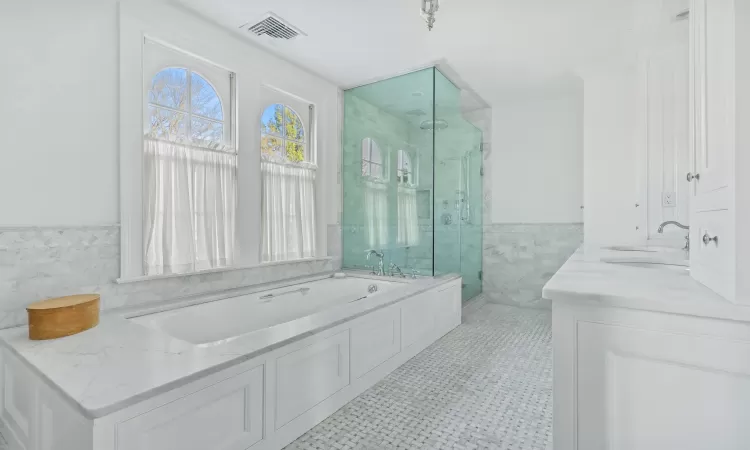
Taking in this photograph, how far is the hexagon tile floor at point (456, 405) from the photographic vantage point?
172cm

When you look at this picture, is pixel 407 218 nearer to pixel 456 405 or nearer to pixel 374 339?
pixel 374 339

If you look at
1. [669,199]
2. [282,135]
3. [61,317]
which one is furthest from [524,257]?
[61,317]

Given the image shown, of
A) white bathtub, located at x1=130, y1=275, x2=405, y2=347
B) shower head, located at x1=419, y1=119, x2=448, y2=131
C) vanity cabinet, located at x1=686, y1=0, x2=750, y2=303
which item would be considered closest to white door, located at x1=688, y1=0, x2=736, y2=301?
vanity cabinet, located at x1=686, y1=0, x2=750, y2=303

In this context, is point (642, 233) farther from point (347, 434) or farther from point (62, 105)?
point (62, 105)

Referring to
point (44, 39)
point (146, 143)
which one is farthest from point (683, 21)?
point (44, 39)

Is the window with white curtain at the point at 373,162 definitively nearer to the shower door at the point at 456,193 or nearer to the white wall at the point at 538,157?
the shower door at the point at 456,193

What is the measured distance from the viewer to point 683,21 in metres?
2.63

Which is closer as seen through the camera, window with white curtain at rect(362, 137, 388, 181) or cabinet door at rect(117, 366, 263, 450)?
cabinet door at rect(117, 366, 263, 450)

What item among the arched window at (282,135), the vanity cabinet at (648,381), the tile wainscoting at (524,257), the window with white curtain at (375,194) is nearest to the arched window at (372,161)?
the window with white curtain at (375,194)

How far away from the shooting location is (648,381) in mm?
924

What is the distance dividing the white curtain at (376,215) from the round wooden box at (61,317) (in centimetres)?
243

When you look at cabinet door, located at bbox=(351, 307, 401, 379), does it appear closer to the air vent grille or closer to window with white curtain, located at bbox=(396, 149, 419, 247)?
window with white curtain, located at bbox=(396, 149, 419, 247)

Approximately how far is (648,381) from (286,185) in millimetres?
2961

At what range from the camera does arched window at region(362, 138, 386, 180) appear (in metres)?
3.78
